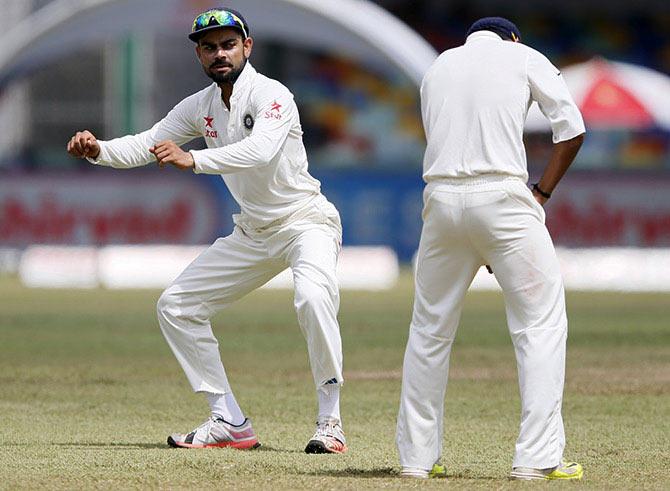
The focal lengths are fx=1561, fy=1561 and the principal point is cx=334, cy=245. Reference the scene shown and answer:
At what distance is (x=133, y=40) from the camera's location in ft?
107

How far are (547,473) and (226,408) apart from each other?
7.55 feet

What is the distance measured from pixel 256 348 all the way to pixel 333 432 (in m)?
6.97

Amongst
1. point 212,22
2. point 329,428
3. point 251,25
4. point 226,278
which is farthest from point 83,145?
point 251,25

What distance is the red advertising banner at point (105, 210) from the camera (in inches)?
1121

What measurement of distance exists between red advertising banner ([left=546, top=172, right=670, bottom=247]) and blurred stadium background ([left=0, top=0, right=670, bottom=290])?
0.03 metres

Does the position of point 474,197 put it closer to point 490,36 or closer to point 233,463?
point 490,36

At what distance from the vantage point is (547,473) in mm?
6910

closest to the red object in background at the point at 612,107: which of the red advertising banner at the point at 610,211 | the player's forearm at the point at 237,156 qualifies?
the red advertising banner at the point at 610,211

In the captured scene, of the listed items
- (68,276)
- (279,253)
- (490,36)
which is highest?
(490,36)

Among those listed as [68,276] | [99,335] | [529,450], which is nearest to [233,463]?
[529,450]

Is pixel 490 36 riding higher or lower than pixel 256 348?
higher

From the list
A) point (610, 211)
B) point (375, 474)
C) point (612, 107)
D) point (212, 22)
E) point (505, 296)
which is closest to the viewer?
point (505, 296)

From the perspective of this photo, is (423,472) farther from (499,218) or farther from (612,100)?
(612,100)

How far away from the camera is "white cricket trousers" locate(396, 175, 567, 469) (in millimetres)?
6898
